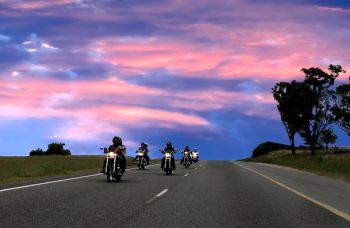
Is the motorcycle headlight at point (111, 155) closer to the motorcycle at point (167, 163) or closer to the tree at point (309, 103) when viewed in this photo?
the motorcycle at point (167, 163)

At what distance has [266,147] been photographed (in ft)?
367

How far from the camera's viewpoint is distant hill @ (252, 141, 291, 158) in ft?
361

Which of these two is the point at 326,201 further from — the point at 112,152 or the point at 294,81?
the point at 294,81

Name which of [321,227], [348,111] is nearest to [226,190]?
[321,227]

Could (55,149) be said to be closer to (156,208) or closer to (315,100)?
(315,100)

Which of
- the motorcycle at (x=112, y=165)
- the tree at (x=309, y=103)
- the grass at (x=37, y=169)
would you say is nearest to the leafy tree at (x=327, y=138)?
the tree at (x=309, y=103)

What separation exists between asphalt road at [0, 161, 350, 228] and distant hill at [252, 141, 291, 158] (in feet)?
312

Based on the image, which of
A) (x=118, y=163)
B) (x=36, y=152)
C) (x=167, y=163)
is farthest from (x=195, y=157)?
(x=36, y=152)

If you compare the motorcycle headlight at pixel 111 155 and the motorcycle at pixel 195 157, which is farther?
the motorcycle at pixel 195 157

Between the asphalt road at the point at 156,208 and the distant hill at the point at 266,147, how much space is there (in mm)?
94988

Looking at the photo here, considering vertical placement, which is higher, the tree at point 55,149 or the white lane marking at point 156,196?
the tree at point 55,149

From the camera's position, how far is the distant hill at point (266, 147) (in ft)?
361

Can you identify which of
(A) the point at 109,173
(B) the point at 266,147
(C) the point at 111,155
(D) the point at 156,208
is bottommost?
(D) the point at 156,208

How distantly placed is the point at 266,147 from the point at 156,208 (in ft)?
336
